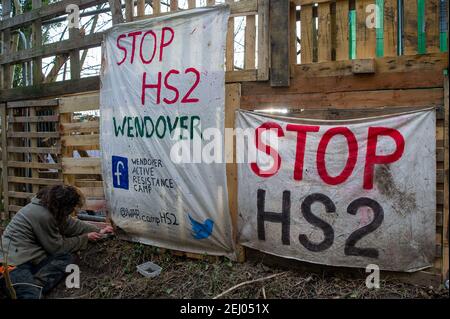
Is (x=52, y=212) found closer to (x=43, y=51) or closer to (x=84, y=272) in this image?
(x=84, y=272)

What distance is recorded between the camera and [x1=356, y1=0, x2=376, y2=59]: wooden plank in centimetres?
377

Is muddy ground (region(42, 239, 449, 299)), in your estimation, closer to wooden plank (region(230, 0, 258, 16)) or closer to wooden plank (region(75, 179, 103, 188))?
wooden plank (region(75, 179, 103, 188))

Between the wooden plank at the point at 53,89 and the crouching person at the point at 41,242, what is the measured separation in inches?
71.6

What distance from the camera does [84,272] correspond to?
4.71m

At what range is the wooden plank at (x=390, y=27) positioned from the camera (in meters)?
3.67

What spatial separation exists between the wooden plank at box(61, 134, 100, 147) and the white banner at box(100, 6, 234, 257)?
0.36m

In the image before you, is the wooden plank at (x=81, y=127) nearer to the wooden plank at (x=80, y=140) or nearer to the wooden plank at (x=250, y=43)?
the wooden plank at (x=80, y=140)

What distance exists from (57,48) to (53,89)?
2.17ft

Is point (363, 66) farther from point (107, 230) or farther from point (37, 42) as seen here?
point (37, 42)

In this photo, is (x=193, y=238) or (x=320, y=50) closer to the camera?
(x=320, y=50)

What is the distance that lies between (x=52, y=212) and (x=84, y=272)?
2.80 feet

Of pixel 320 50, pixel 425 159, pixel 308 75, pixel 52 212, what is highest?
pixel 320 50
